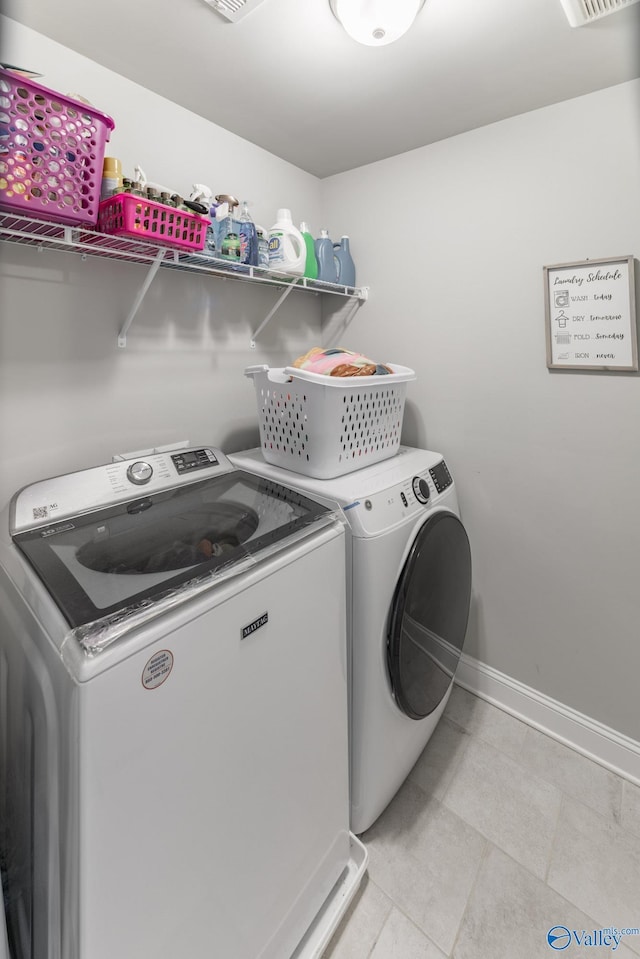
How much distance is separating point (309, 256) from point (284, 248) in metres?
0.19

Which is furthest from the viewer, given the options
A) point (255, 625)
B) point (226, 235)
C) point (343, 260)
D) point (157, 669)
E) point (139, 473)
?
point (343, 260)

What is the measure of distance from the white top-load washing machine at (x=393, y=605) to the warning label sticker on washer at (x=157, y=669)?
63cm

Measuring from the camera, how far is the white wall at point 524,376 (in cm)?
155

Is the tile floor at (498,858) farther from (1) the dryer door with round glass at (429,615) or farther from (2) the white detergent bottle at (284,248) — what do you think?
(2) the white detergent bottle at (284,248)

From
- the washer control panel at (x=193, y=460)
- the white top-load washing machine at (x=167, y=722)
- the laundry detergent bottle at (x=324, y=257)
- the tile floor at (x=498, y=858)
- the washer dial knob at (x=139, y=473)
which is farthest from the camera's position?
the laundry detergent bottle at (x=324, y=257)

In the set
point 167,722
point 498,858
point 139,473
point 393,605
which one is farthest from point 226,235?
point 498,858

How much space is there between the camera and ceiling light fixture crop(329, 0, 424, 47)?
3.54 feet

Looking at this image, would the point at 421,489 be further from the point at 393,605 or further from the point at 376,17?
the point at 376,17

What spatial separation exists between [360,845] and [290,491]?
3.99ft

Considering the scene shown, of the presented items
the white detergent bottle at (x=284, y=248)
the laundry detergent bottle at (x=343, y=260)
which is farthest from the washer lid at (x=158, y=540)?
the laundry detergent bottle at (x=343, y=260)

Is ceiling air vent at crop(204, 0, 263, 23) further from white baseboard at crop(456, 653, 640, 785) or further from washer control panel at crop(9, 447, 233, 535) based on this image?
white baseboard at crop(456, 653, 640, 785)

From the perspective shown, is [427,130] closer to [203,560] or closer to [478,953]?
[203,560]

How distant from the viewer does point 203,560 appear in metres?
A: 1.07

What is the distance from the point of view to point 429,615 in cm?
151
